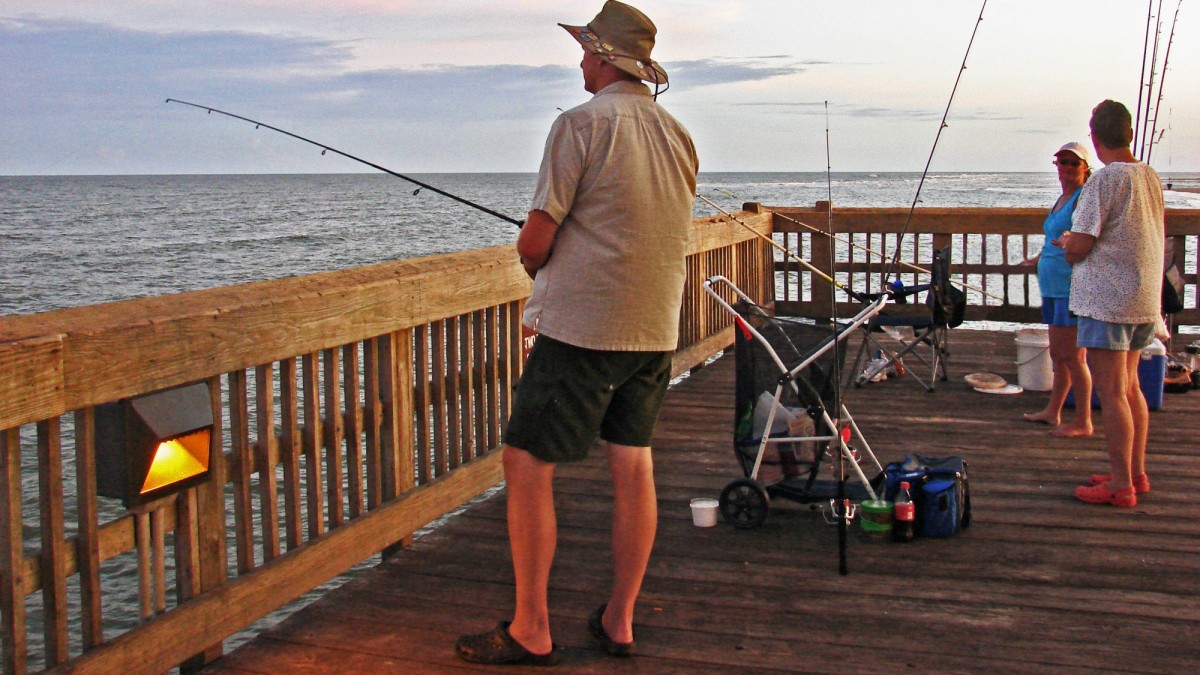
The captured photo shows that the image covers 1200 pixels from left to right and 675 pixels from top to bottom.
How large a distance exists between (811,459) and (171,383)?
2.35 metres

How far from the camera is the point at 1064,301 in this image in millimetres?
5465

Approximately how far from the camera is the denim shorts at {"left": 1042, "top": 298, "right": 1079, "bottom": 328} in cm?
545

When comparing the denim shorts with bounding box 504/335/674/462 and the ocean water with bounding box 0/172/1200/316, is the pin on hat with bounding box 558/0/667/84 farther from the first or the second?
the ocean water with bounding box 0/172/1200/316

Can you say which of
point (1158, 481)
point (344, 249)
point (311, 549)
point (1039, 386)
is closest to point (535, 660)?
point (311, 549)

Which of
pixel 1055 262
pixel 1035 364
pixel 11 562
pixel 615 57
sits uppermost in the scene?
pixel 615 57

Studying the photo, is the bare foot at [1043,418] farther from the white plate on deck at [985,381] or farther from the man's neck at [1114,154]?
the man's neck at [1114,154]

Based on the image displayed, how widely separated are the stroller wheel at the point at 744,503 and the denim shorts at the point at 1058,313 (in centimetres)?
212

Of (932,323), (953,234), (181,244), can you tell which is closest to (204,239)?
(181,244)

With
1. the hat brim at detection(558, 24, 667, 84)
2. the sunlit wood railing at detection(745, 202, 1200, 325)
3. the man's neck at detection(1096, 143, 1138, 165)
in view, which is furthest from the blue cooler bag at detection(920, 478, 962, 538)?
the sunlit wood railing at detection(745, 202, 1200, 325)

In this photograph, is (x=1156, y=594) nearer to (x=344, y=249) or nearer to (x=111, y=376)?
(x=111, y=376)

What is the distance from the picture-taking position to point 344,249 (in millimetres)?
38312

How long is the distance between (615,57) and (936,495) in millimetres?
2042

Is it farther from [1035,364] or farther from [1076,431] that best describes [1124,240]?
[1035,364]

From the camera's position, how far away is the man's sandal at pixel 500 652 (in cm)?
294
